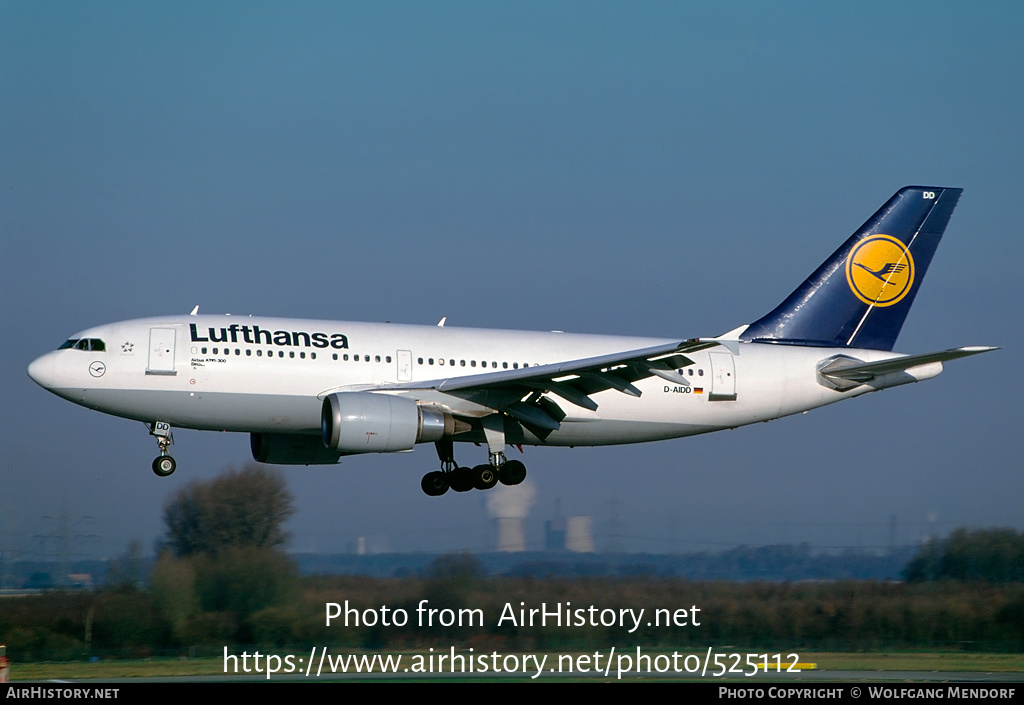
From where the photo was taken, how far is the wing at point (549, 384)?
84.9 ft

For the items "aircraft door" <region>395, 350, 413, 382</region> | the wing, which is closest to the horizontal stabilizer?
the wing

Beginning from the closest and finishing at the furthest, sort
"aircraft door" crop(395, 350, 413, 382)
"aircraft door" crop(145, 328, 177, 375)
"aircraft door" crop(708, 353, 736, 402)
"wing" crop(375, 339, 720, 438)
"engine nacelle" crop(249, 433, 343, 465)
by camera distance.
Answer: "wing" crop(375, 339, 720, 438)
"aircraft door" crop(145, 328, 177, 375)
"aircraft door" crop(395, 350, 413, 382)
"engine nacelle" crop(249, 433, 343, 465)
"aircraft door" crop(708, 353, 736, 402)

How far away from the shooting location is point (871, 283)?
32562 millimetres

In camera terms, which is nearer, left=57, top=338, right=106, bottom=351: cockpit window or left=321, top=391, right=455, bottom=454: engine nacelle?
left=321, top=391, right=455, bottom=454: engine nacelle

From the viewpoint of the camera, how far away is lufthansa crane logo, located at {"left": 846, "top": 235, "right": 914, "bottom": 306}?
3247 centimetres

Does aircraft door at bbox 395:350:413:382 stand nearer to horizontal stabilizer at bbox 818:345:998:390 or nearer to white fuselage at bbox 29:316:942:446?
white fuselage at bbox 29:316:942:446

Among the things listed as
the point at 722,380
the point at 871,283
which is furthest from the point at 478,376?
the point at 871,283

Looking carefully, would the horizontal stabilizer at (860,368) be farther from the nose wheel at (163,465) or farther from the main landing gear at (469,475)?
the nose wheel at (163,465)

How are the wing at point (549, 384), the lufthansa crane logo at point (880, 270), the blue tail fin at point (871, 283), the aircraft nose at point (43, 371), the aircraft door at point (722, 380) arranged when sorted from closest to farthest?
1. the wing at point (549, 384)
2. the aircraft nose at point (43, 371)
3. the aircraft door at point (722, 380)
4. the blue tail fin at point (871, 283)
5. the lufthansa crane logo at point (880, 270)

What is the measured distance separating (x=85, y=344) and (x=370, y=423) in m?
6.23

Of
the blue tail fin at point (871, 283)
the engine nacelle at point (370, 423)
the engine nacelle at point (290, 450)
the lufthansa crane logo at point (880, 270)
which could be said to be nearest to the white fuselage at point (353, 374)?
the engine nacelle at point (370, 423)

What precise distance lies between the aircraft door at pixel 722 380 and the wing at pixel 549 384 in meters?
1.00

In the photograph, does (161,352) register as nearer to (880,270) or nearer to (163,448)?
(163,448)

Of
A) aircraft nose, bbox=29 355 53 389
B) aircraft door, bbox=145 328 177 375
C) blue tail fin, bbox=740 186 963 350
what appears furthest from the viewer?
blue tail fin, bbox=740 186 963 350
